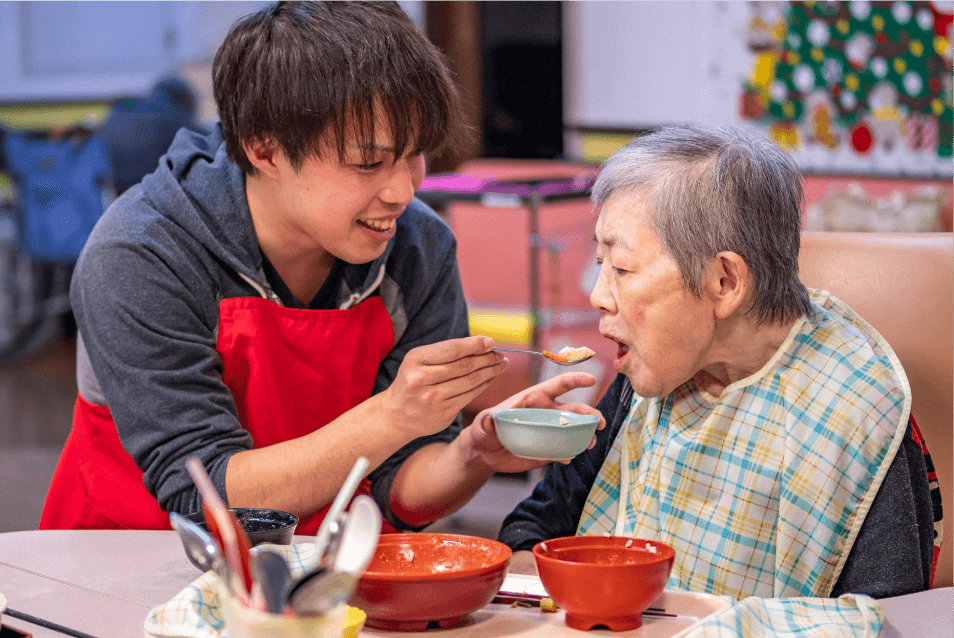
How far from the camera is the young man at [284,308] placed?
166cm

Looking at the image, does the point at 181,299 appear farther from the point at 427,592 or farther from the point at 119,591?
the point at 427,592

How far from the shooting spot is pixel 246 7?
26.1 ft

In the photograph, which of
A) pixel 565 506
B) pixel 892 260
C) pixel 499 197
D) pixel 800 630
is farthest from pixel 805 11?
pixel 800 630

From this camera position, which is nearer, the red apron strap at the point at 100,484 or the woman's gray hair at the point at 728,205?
the woman's gray hair at the point at 728,205

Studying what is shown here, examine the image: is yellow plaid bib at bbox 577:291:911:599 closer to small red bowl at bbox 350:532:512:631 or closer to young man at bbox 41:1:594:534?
young man at bbox 41:1:594:534

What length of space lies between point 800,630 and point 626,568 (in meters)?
0.22

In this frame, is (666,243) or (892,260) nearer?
(666,243)

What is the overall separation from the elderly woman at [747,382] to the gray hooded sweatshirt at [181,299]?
51 cm

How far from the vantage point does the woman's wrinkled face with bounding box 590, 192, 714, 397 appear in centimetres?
156

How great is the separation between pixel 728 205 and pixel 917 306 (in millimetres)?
434

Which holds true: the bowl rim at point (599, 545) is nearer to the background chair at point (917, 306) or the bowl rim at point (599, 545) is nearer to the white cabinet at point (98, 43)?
the background chair at point (917, 306)

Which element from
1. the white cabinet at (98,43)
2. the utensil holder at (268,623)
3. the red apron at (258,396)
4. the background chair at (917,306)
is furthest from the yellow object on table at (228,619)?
the white cabinet at (98,43)

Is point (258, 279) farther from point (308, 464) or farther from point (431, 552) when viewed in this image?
point (431, 552)

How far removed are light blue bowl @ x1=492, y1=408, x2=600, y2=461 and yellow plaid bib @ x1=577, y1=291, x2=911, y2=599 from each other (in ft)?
0.66
